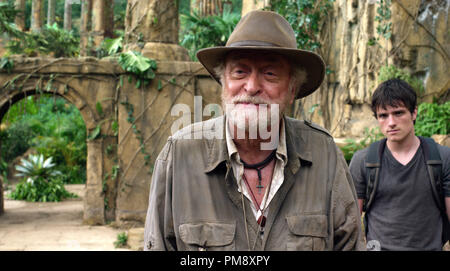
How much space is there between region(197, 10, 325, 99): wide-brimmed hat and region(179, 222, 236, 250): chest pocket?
2.51 feet

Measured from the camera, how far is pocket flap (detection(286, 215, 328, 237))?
1988mm

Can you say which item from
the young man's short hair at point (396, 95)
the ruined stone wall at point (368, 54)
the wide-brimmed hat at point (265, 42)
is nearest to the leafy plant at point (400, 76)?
the ruined stone wall at point (368, 54)

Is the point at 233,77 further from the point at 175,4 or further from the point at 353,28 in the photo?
the point at 175,4

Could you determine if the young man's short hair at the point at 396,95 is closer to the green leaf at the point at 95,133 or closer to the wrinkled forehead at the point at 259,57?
A: the wrinkled forehead at the point at 259,57

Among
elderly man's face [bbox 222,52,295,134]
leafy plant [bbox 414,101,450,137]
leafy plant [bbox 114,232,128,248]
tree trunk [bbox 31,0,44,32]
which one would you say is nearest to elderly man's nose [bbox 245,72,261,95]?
elderly man's face [bbox 222,52,295,134]

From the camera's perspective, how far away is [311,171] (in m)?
2.12

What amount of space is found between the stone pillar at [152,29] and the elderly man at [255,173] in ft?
22.6

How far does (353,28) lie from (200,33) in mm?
4798

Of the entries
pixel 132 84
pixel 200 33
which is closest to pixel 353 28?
pixel 132 84

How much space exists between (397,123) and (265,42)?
138 centimetres

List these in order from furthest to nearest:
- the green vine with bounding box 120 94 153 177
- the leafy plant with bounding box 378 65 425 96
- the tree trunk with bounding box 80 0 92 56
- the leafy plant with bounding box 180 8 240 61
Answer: the tree trunk with bounding box 80 0 92 56 → the leafy plant with bounding box 180 8 240 61 → the green vine with bounding box 120 94 153 177 → the leafy plant with bounding box 378 65 425 96

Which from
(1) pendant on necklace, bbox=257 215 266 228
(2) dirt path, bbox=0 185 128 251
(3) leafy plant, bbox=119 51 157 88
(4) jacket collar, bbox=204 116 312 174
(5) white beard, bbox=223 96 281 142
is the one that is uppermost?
(3) leafy plant, bbox=119 51 157 88

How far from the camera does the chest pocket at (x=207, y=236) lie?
195 cm

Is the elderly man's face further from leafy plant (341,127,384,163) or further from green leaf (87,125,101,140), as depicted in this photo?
green leaf (87,125,101,140)
